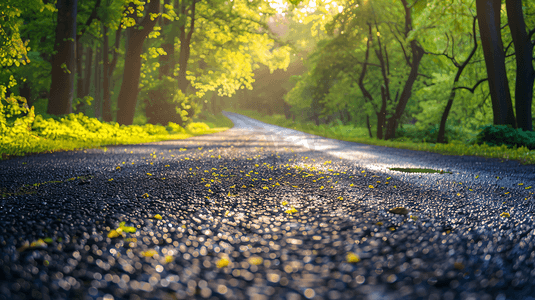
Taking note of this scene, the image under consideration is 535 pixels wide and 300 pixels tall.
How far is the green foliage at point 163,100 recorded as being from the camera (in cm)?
1780

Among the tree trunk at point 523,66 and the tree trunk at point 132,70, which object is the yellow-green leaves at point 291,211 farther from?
the tree trunk at point 132,70

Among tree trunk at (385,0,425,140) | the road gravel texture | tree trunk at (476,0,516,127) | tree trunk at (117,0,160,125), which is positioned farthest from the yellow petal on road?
tree trunk at (385,0,425,140)

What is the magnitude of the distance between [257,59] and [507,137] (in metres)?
20.8

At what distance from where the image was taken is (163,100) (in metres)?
18.0

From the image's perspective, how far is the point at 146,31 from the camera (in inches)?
531

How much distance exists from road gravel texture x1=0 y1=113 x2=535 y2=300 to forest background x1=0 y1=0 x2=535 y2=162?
4.60 meters

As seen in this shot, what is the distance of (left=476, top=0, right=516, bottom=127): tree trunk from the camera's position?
10086 millimetres

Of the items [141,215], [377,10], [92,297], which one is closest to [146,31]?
[377,10]

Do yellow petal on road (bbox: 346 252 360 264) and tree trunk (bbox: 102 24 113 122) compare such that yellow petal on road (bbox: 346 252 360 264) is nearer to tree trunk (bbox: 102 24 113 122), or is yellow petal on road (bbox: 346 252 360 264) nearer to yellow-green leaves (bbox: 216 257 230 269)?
yellow-green leaves (bbox: 216 257 230 269)

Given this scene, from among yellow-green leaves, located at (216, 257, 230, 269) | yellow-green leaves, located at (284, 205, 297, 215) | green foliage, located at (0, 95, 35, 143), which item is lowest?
yellow-green leaves, located at (216, 257, 230, 269)

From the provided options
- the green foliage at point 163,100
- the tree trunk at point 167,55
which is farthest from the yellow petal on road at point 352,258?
the tree trunk at point 167,55

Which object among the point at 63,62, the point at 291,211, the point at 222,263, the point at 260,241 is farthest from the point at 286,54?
the point at 222,263

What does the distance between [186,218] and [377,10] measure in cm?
1718

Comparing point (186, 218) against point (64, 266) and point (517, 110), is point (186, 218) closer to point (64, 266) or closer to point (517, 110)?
point (64, 266)
